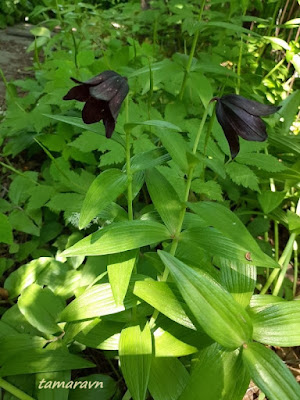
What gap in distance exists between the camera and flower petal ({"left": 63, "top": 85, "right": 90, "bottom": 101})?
2.41 feet

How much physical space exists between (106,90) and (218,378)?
26.4 inches

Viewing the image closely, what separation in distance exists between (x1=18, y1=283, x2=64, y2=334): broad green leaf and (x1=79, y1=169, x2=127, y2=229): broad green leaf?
0.44 meters

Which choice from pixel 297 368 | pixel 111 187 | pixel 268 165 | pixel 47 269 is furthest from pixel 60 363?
pixel 268 165

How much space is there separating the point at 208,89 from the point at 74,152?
66 cm

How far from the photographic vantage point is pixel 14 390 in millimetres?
916

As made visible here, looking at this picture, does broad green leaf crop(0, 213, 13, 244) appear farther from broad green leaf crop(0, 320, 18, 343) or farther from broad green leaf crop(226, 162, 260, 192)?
broad green leaf crop(226, 162, 260, 192)

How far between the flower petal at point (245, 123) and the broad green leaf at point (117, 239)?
299 millimetres

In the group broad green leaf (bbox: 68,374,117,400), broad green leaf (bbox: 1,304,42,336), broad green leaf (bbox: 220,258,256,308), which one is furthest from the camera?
broad green leaf (bbox: 1,304,42,336)

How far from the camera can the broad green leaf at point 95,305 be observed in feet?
2.75

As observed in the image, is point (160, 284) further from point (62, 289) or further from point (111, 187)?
point (62, 289)

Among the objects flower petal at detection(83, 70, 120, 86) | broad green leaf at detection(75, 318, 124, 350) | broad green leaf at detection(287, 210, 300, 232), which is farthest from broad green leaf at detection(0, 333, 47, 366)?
broad green leaf at detection(287, 210, 300, 232)

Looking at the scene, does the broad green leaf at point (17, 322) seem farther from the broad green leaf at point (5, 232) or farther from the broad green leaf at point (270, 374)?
the broad green leaf at point (270, 374)

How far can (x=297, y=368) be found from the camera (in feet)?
4.01

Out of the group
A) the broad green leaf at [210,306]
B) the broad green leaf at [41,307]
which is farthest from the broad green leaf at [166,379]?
the broad green leaf at [41,307]
